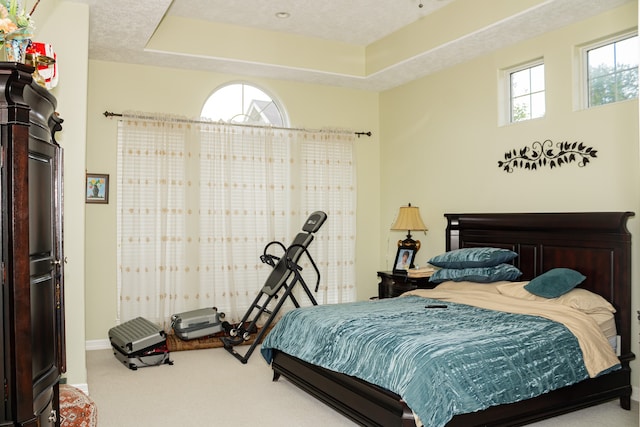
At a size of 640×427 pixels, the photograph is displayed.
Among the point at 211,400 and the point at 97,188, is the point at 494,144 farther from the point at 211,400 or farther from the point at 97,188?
the point at 97,188

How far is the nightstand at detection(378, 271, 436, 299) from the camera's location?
5305 mm

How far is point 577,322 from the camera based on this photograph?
11.9ft

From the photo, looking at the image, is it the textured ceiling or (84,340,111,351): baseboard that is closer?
the textured ceiling

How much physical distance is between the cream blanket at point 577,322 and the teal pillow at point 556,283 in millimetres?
87

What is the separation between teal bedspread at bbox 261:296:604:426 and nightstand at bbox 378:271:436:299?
3.87ft

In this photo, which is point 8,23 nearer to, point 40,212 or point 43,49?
point 40,212

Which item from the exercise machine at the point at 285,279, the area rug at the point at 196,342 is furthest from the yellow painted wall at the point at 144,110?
the exercise machine at the point at 285,279

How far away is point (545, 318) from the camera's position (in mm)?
3682

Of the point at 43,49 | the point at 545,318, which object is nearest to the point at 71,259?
the point at 43,49

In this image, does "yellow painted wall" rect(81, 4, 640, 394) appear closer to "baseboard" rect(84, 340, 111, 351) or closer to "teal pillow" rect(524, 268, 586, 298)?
"baseboard" rect(84, 340, 111, 351)

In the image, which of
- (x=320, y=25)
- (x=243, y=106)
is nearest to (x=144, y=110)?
(x=243, y=106)

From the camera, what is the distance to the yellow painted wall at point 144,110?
5.57 metres

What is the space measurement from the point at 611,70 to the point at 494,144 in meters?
1.20

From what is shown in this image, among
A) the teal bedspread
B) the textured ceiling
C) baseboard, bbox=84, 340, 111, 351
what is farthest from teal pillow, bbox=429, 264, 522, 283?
baseboard, bbox=84, 340, 111, 351
